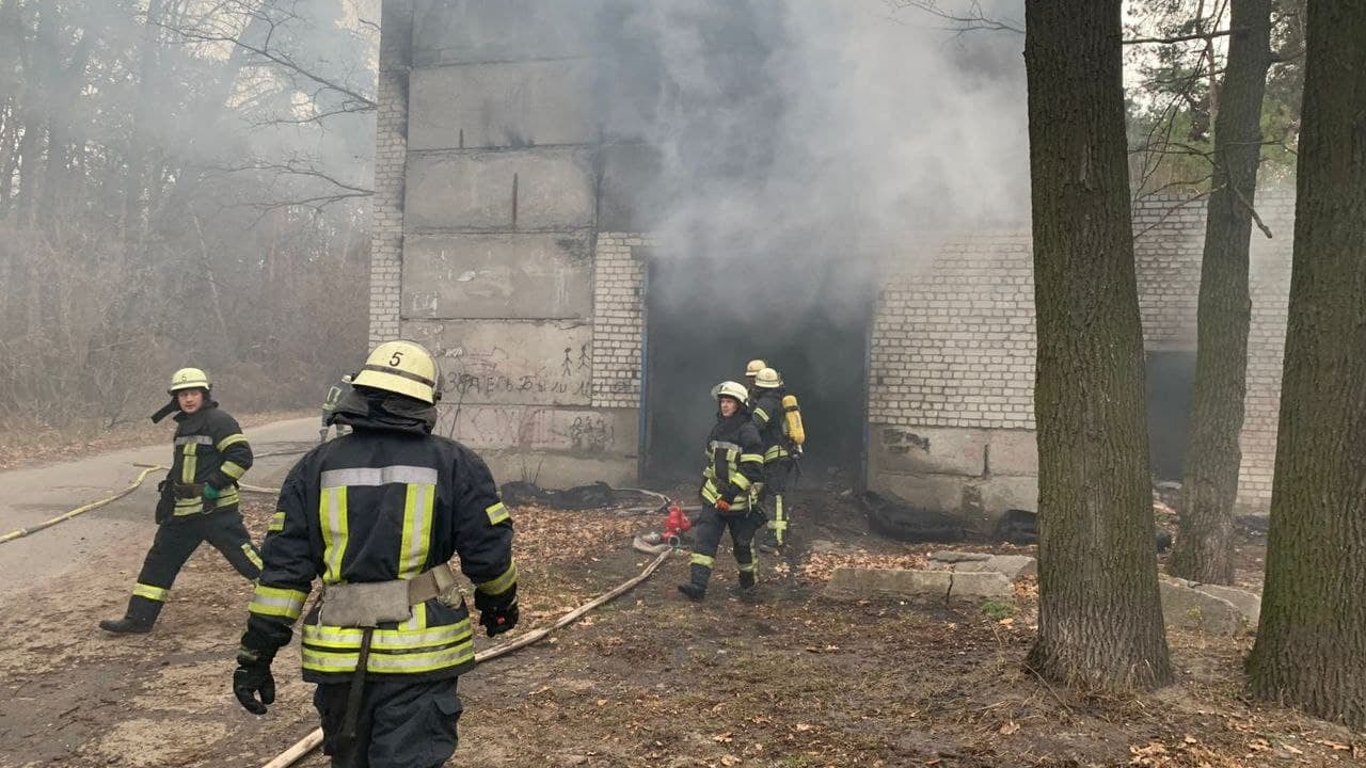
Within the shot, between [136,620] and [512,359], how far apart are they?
6.03 metres

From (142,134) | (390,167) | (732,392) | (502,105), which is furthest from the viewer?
(142,134)

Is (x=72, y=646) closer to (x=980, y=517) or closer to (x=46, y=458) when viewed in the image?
(x=980, y=517)

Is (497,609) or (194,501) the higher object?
(497,609)

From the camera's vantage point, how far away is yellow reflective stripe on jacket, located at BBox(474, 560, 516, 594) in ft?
9.75

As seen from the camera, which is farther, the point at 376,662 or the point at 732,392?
the point at 732,392

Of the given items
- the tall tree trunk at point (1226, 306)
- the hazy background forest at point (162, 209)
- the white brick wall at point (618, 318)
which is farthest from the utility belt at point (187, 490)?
the hazy background forest at point (162, 209)

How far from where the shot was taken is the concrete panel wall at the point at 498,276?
11.2 m

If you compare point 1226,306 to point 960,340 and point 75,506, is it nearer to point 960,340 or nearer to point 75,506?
point 960,340

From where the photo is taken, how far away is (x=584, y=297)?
1118 cm

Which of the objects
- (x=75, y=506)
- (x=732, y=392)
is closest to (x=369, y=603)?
(x=732, y=392)

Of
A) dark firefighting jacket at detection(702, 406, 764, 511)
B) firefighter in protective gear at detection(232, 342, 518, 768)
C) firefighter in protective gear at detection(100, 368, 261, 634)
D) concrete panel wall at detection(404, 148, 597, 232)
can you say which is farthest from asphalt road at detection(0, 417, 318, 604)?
firefighter in protective gear at detection(232, 342, 518, 768)

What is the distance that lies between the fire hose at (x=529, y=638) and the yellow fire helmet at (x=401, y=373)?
1041mm

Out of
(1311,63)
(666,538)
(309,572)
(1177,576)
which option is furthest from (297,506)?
(1177,576)

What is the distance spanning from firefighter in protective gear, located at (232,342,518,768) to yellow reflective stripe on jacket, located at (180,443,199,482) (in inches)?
141
